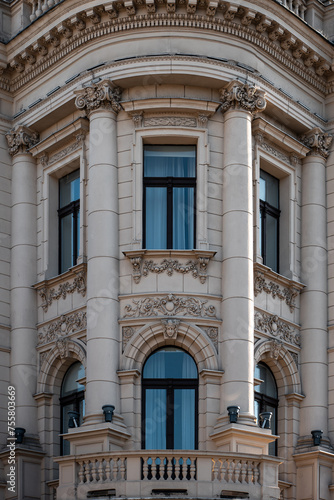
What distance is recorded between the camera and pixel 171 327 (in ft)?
113

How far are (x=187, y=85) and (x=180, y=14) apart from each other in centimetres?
181

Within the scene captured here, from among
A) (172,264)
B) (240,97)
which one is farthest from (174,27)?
(172,264)

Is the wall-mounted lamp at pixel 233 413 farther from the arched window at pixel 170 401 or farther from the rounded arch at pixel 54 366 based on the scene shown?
the rounded arch at pixel 54 366

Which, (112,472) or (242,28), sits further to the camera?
(242,28)

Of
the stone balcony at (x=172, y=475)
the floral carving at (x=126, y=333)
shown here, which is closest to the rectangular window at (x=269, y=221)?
the floral carving at (x=126, y=333)

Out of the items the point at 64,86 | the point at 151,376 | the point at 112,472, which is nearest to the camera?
the point at 112,472

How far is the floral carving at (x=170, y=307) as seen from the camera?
3475cm

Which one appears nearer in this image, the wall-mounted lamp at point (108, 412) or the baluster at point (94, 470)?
the baluster at point (94, 470)

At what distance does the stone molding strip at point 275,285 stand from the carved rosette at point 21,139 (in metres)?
7.30

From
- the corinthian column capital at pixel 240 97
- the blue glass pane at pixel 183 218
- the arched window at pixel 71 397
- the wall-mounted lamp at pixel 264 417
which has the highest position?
the corinthian column capital at pixel 240 97

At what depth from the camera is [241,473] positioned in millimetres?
32406

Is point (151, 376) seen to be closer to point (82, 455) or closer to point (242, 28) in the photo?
point (82, 455)

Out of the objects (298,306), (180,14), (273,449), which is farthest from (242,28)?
(273,449)

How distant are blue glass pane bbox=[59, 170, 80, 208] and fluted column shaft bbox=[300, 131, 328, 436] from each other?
6.09 metres
